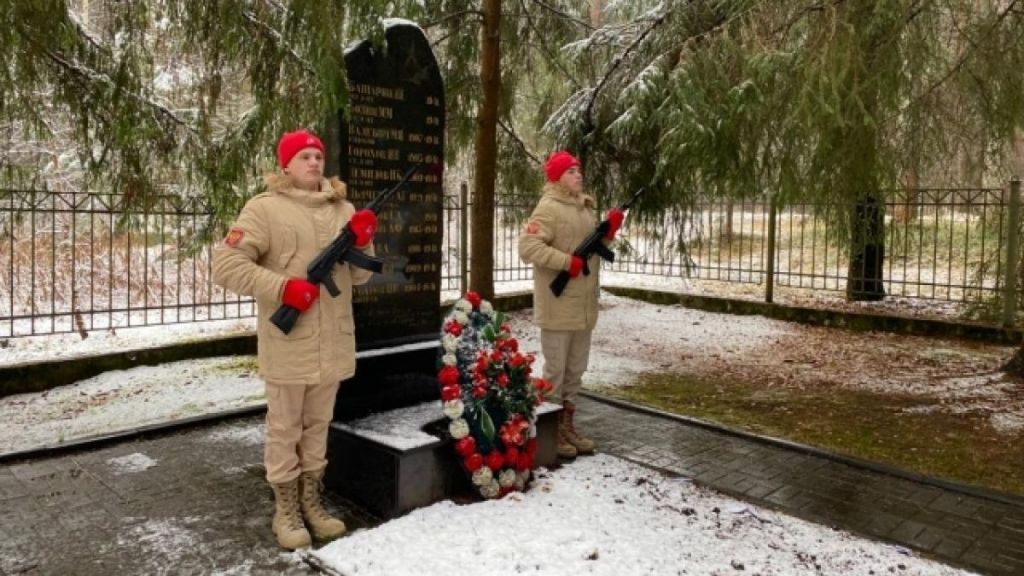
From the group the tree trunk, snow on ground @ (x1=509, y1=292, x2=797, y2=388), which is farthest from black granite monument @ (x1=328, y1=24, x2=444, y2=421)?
the tree trunk

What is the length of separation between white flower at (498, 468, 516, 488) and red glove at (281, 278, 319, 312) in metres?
1.44

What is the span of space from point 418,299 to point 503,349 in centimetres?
83

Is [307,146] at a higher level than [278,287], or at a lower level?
higher

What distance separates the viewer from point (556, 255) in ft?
15.0

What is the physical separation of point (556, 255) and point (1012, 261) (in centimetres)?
644

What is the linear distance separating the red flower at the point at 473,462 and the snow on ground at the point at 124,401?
274 cm

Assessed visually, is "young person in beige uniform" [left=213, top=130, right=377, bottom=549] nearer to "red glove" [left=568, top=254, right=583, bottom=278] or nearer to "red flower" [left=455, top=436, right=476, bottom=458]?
"red flower" [left=455, top=436, right=476, bottom=458]

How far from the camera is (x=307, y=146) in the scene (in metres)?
3.48

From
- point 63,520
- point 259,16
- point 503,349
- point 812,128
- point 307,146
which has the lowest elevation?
point 63,520

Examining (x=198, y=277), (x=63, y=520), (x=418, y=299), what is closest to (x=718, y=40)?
(x=418, y=299)

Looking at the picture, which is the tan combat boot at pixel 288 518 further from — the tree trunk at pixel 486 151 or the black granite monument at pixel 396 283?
the tree trunk at pixel 486 151

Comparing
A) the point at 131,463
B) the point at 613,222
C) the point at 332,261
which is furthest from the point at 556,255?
the point at 131,463

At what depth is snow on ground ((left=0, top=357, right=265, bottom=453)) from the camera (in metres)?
5.38

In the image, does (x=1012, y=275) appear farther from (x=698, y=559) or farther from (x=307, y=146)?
(x=307, y=146)
